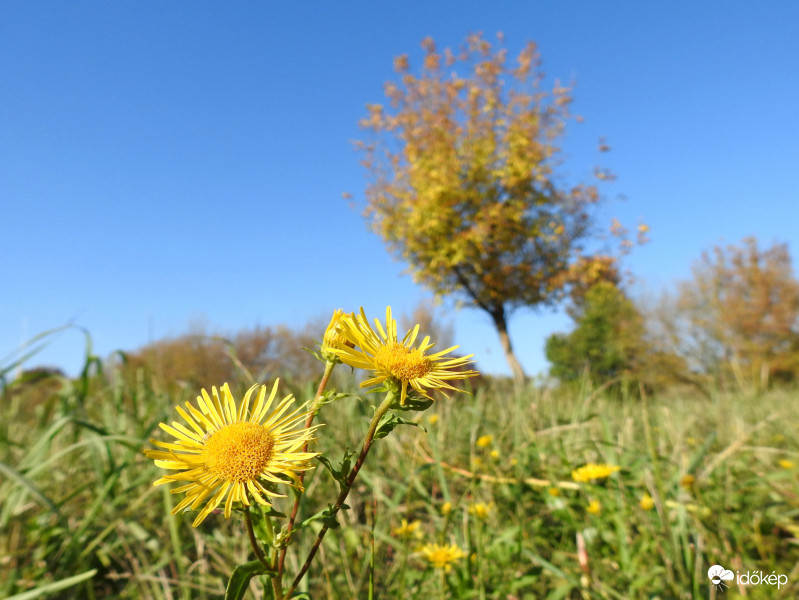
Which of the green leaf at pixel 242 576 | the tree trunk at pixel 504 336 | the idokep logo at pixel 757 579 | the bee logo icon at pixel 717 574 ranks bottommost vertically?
the idokep logo at pixel 757 579

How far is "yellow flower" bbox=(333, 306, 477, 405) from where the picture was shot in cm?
61

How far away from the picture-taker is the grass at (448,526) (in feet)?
4.22

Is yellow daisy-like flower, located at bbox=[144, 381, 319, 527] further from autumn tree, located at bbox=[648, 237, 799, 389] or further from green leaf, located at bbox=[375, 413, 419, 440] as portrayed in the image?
autumn tree, located at bbox=[648, 237, 799, 389]

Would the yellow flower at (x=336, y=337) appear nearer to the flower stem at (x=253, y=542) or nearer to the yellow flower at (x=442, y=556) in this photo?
the flower stem at (x=253, y=542)

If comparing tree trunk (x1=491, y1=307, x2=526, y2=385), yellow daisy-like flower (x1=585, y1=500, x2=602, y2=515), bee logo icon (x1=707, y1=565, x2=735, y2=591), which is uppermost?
tree trunk (x1=491, y1=307, x2=526, y2=385)

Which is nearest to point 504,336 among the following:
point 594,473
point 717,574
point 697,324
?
point 697,324

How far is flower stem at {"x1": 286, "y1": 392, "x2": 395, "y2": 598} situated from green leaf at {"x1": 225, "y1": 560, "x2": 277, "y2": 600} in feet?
0.13

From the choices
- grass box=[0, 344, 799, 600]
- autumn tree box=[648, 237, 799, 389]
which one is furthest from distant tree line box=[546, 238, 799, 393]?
grass box=[0, 344, 799, 600]

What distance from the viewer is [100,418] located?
2.79 m

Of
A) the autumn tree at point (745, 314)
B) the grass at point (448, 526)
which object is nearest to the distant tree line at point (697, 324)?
the autumn tree at point (745, 314)

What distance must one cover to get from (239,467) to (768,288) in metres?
22.9

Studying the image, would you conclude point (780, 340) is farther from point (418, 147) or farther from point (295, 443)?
point (295, 443)

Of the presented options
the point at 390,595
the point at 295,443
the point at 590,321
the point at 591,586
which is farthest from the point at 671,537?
the point at 590,321

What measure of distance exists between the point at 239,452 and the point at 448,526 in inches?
48.2
